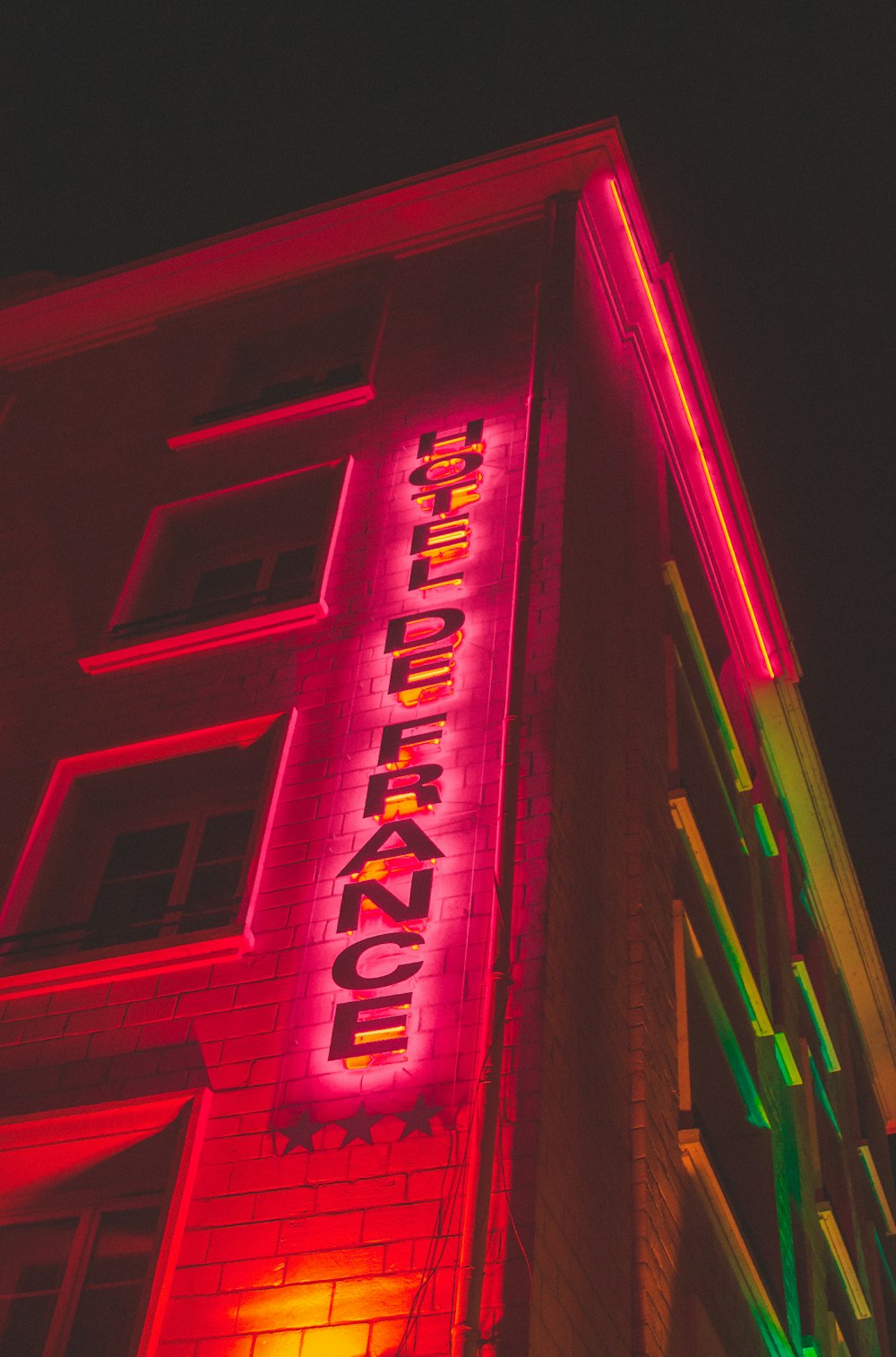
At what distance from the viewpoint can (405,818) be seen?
9.23 metres

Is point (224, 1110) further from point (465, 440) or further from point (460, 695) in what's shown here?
point (465, 440)

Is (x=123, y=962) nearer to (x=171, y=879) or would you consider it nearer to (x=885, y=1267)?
(x=171, y=879)

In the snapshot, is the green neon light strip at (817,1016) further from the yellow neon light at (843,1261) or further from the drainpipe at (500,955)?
the drainpipe at (500,955)

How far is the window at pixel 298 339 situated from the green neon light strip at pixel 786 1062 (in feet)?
26.4

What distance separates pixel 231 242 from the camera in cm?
1656

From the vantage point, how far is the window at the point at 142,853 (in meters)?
9.58

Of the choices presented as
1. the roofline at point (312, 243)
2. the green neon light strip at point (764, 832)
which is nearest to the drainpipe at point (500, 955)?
the roofline at point (312, 243)

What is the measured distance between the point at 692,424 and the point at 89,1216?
36.2 feet

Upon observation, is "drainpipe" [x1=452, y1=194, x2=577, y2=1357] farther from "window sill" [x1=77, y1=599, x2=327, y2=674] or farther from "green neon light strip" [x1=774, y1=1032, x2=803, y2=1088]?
"green neon light strip" [x1=774, y1=1032, x2=803, y2=1088]

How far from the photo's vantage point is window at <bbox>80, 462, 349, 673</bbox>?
1227 cm

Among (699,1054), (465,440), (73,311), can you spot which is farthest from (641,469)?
(73,311)

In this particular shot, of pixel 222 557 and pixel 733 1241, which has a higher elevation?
pixel 222 557

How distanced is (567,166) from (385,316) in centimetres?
258

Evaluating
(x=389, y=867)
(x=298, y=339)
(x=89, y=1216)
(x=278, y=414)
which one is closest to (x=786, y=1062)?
(x=389, y=867)
